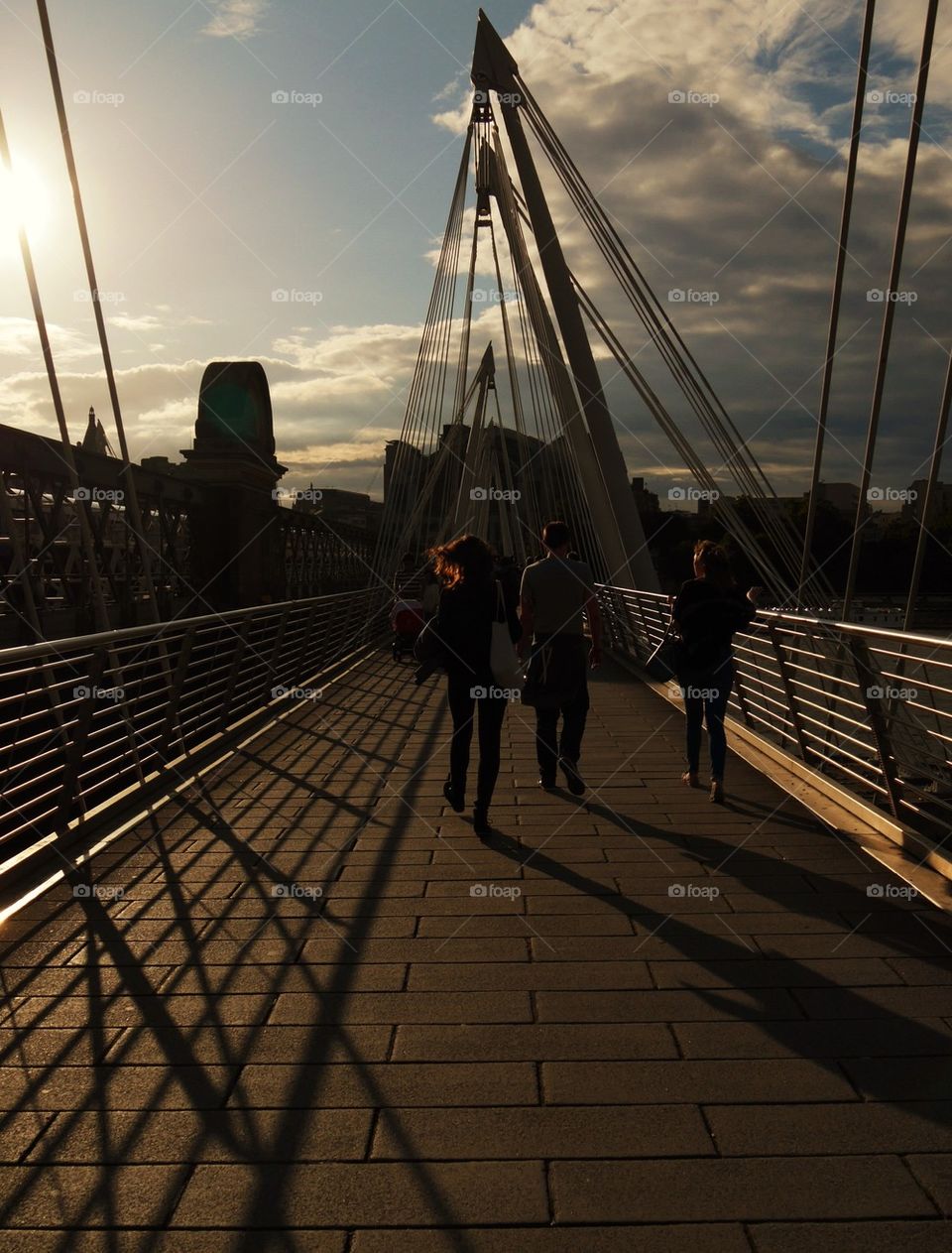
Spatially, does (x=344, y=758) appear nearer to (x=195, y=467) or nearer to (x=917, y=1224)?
(x=917, y=1224)

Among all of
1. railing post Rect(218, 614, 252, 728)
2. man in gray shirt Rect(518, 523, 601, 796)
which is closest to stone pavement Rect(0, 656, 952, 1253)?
man in gray shirt Rect(518, 523, 601, 796)

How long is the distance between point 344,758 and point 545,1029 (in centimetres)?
507

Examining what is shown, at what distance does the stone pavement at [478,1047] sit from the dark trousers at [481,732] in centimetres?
30

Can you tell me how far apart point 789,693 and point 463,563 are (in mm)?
2676

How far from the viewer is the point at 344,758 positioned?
834cm

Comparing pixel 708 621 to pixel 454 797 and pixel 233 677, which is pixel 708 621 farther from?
pixel 233 677

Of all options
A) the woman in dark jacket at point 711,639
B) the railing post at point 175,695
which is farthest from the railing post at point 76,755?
the woman in dark jacket at point 711,639

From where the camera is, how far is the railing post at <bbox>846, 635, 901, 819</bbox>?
5742 millimetres

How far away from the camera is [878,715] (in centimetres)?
576

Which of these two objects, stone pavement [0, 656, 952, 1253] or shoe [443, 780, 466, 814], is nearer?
stone pavement [0, 656, 952, 1253]

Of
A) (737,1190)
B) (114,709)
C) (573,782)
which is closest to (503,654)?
(573,782)

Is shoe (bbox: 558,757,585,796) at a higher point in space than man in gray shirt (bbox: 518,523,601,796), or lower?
lower

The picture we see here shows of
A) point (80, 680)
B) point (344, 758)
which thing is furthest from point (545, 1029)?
point (344, 758)

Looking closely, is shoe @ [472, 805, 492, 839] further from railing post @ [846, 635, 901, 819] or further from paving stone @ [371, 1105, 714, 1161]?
paving stone @ [371, 1105, 714, 1161]
